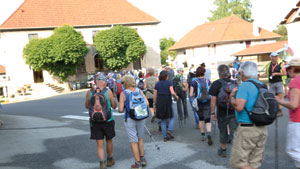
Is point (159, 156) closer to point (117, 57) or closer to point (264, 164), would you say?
point (264, 164)

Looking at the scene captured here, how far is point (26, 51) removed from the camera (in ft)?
118

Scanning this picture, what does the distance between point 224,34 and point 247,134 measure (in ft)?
131

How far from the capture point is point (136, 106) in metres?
5.41

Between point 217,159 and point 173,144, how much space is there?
162 cm

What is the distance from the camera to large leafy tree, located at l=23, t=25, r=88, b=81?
3459cm

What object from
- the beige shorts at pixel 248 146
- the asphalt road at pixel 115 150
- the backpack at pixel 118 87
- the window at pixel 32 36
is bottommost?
the asphalt road at pixel 115 150

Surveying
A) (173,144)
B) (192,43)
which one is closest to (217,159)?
(173,144)

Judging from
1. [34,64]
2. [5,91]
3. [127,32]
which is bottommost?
[5,91]

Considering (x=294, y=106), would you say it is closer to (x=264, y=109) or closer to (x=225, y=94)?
(x=264, y=109)

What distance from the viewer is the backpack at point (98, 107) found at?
527cm

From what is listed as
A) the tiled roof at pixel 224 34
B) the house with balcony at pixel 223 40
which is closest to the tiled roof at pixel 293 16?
the house with balcony at pixel 223 40

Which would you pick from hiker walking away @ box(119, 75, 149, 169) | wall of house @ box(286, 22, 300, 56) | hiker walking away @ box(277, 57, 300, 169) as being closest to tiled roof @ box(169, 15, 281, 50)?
wall of house @ box(286, 22, 300, 56)

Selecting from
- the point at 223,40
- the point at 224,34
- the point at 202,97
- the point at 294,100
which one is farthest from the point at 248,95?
the point at 224,34

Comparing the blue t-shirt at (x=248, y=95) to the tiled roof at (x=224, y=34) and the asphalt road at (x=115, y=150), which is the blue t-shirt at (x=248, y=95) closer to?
the asphalt road at (x=115, y=150)
